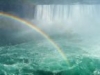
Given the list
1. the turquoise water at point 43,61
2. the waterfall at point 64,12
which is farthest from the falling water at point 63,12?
the turquoise water at point 43,61

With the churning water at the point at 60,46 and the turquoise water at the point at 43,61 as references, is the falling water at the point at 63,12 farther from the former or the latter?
the turquoise water at the point at 43,61

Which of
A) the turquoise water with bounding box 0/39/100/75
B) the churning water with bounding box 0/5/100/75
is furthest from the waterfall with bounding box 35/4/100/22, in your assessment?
the turquoise water with bounding box 0/39/100/75

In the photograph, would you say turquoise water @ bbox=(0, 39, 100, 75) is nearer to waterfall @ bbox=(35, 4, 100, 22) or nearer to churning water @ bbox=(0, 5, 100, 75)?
churning water @ bbox=(0, 5, 100, 75)

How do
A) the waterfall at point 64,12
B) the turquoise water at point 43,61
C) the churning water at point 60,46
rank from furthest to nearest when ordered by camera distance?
the waterfall at point 64,12 < the churning water at point 60,46 < the turquoise water at point 43,61

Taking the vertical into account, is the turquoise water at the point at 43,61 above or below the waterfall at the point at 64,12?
below

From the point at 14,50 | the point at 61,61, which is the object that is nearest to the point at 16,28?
the point at 14,50

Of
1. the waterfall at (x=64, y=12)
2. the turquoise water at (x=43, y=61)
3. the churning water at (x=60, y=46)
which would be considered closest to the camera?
the turquoise water at (x=43, y=61)
